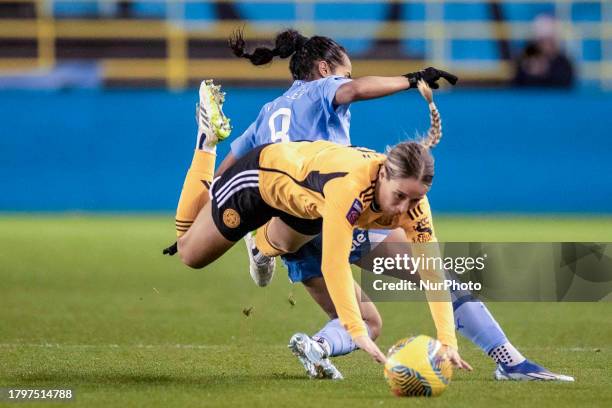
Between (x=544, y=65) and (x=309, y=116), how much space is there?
13.1m

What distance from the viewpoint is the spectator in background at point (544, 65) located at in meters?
20.0

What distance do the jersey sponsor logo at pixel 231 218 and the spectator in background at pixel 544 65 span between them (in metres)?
13.8

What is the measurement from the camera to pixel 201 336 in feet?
28.4

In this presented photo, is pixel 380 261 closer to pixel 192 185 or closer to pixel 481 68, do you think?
pixel 192 185

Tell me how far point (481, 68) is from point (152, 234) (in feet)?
25.1

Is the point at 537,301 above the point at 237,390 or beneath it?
beneath

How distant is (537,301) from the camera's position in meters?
11.0

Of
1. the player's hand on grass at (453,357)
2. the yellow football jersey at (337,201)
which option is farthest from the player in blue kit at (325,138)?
the player's hand on grass at (453,357)

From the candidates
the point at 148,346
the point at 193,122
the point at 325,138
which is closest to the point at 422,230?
the point at 325,138

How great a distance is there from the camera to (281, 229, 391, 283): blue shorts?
726 centimetres

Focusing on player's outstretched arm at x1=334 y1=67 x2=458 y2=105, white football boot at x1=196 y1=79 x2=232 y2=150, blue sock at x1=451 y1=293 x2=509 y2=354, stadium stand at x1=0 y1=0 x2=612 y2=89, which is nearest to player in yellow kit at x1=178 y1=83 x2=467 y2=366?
player's outstretched arm at x1=334 y1=67 x2=458 y2=105

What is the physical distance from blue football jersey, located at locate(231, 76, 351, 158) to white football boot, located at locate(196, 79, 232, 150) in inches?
15.4

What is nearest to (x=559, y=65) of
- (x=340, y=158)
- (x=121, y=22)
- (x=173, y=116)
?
(x=173, y=116)

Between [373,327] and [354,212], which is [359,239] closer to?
[373,327]
